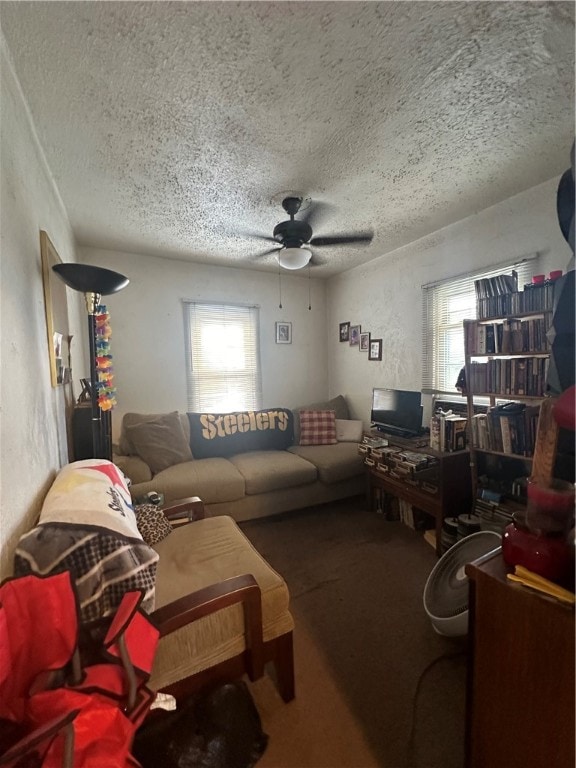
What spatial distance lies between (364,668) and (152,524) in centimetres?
124

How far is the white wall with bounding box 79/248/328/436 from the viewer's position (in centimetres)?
322

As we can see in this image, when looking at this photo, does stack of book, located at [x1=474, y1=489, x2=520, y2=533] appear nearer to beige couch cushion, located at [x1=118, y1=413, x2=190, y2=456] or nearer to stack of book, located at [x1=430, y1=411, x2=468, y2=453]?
stack of book, located at [x1=430, y1=411, x2=468, y2=453]

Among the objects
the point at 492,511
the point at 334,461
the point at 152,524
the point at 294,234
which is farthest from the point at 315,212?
the point at 492,511

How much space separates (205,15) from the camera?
100 centimetres

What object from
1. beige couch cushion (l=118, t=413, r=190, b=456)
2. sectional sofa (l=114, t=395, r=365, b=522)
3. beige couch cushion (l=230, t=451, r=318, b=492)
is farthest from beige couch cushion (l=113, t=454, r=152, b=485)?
beige couch cushion (l=230, t=451, r=318, b=492)

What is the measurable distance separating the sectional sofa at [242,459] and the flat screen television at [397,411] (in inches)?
16.0

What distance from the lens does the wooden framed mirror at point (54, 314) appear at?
4.90 ft

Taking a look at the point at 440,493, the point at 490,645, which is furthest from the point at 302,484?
the point at 490,645

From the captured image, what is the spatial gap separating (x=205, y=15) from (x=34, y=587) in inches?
69.4

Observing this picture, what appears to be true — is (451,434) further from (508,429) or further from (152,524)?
(152,524)

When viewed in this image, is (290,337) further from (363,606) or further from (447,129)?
(363,606)

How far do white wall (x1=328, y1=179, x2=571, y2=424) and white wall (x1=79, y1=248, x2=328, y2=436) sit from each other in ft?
2.11

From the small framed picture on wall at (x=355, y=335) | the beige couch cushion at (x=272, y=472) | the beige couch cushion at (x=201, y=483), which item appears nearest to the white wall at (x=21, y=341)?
the beige couch cushion at (x=201, y=483)

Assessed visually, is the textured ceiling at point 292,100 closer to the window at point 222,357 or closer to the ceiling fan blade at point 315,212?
the ceiling fan blade at point 315,212
